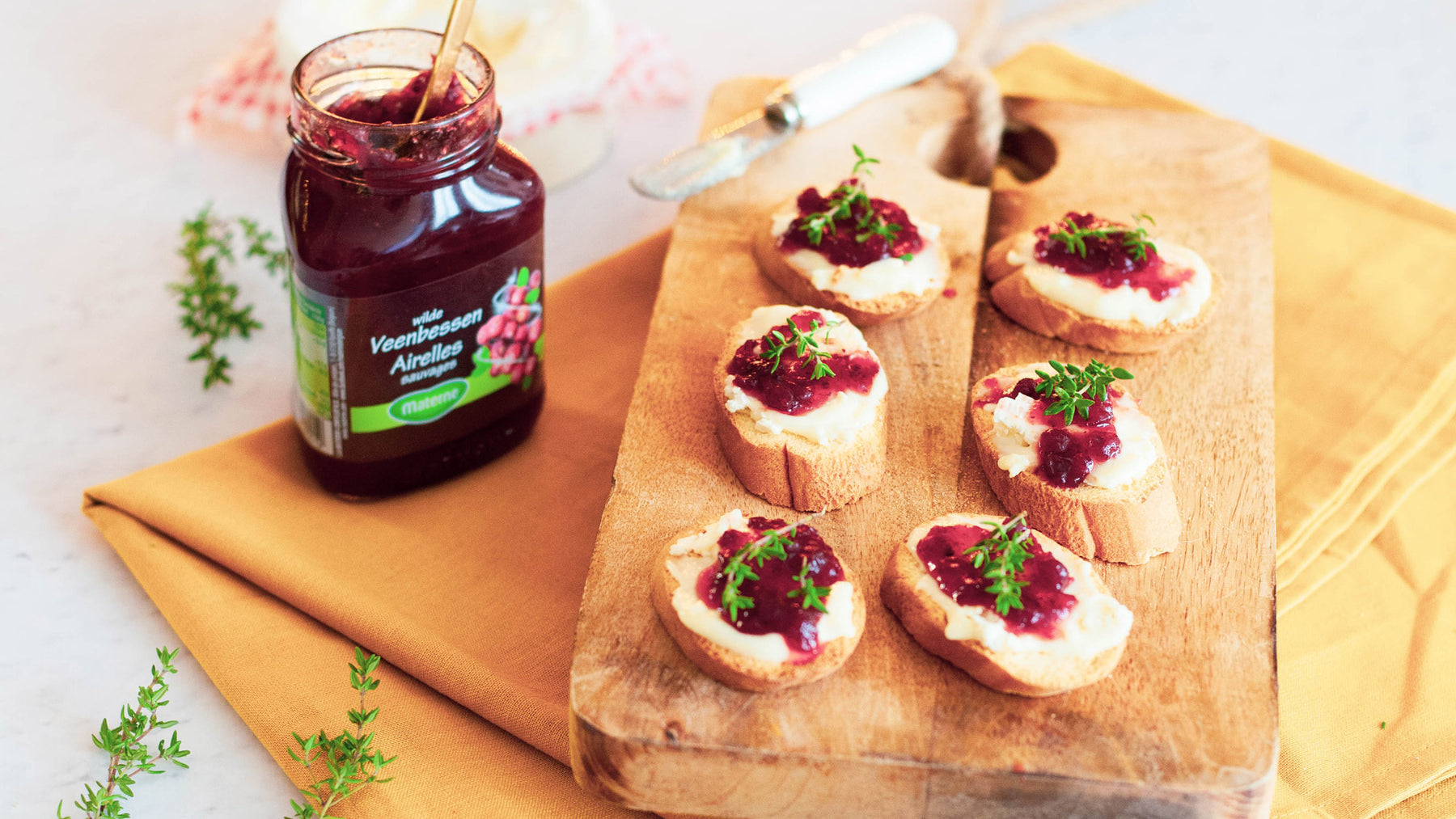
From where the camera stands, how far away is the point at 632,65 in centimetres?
397

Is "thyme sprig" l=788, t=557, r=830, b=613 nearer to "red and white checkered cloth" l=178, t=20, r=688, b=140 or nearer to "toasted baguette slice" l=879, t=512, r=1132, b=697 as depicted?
"toasted baguette slice" l=879, t=512, r=1132, b=697

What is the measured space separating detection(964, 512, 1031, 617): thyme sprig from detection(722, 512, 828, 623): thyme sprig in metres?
0.26

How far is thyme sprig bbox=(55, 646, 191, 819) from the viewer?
2.12 m

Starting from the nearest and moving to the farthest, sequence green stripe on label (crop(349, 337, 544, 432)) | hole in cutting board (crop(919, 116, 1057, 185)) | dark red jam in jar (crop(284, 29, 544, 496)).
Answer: dark red jam in jar (crop(284, 29, 544, 496)), green stripe on label (crop(349, 337, 544, 432)), hole in cutting board (crop(919, 116, 1057, 185))

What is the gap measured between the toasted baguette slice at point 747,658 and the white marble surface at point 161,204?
0.80 metres

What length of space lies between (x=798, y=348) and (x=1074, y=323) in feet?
2.16

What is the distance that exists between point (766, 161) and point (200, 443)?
4.83 feet

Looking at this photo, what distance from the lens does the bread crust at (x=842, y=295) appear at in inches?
104

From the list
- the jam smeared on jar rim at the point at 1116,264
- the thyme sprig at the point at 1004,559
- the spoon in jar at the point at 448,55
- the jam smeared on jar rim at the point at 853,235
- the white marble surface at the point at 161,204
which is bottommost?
the white marble surface at the point at 161,204

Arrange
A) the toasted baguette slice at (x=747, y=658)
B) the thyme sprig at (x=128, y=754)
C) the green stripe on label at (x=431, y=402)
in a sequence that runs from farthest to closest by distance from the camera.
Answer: the green stripe on label at (x=431, y=402)
the thyme sprig at (x=128, y=754)
the toasted baguette slice at (x=747, y=658)

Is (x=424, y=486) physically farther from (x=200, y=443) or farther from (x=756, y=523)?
(x=756, y=523)

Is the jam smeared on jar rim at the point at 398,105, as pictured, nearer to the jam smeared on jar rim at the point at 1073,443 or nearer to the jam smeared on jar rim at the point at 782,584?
the jam smeared on jar rim at the point at 782,584

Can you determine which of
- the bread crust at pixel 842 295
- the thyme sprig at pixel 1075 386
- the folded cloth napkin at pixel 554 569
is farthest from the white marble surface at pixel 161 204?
the thyme sprig at pixel 1075 386

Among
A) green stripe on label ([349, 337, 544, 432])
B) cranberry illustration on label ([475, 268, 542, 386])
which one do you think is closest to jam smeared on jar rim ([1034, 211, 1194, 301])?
cranberry illustration on label ([475, 268, 542, 386])
